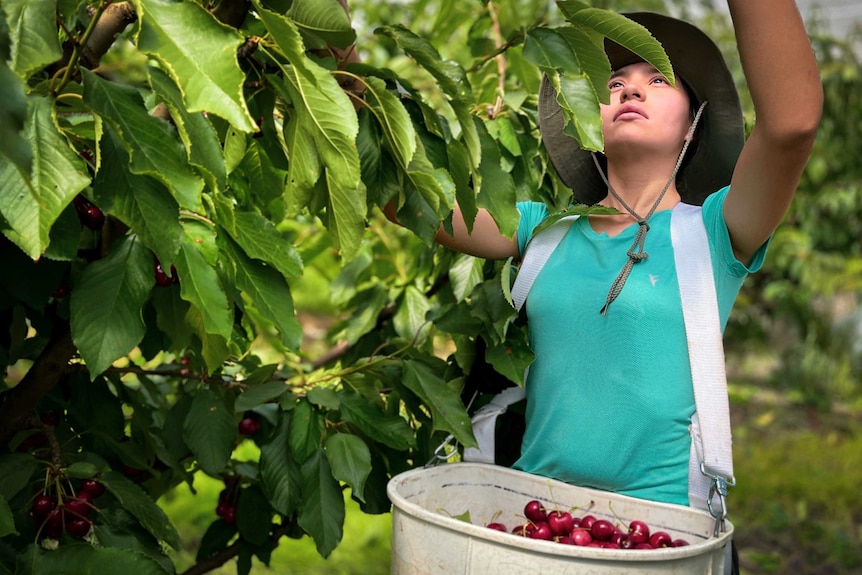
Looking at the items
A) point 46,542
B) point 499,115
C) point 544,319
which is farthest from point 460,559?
point 499,115

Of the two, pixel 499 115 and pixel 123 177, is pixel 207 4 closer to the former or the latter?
pixel 123 177

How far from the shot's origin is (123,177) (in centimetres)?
91

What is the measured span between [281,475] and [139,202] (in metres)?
0.61

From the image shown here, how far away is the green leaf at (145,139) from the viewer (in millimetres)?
869

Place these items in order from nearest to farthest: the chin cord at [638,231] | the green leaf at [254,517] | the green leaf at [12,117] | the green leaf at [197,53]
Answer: the green leaf at [12,117]
the green leaf at [197,53]
the chin cord at [638,231]
the green leaf at [254,517]

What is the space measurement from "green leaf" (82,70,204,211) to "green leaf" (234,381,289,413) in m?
0.56

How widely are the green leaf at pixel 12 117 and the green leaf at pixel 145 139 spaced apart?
8.3 inches

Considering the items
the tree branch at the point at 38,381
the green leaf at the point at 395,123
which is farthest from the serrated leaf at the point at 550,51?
the tree branch at the point at 38,381

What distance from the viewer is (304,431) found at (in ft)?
4.56

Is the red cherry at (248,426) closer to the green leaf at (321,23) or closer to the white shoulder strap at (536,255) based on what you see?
the white shoulder strap at (536,255)

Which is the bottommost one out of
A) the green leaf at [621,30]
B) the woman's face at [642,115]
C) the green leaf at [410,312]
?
the green leaf at [410,312]

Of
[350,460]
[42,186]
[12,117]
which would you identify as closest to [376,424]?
[350,460]

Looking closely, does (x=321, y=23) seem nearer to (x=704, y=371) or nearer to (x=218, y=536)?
(x=704, y=371)

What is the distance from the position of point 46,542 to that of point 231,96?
0.74 m
